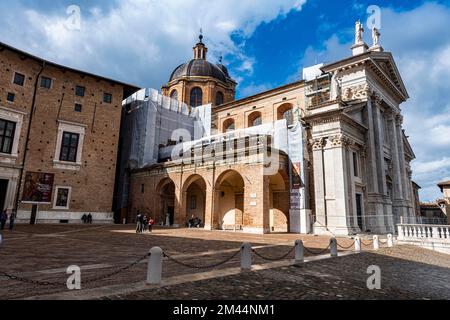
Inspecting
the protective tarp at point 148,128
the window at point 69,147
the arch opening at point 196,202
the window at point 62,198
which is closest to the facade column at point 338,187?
the arch opening at point 196,202

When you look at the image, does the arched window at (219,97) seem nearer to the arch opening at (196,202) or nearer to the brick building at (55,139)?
the brick building at (55,139)

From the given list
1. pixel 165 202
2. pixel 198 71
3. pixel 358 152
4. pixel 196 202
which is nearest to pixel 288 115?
pixel 358 152

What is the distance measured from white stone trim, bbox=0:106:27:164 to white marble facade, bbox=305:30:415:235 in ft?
71.6

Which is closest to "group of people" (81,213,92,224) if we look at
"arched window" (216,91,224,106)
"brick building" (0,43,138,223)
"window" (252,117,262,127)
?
"brick building" (0,43,138,223)

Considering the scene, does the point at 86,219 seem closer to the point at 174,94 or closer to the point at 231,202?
the point at 231,202

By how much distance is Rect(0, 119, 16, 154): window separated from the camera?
21484mm

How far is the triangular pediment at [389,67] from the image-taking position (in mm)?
24578

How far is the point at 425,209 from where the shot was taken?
46.4m

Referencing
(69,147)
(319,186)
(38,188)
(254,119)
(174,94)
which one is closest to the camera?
(319,186)

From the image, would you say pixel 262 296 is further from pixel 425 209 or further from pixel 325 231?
pixel 425 209

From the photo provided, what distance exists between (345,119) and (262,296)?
18.7m

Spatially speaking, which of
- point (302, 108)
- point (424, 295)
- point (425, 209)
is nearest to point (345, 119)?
point (302, 108)

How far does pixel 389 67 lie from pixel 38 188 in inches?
1237

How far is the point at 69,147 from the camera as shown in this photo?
81.2ft
